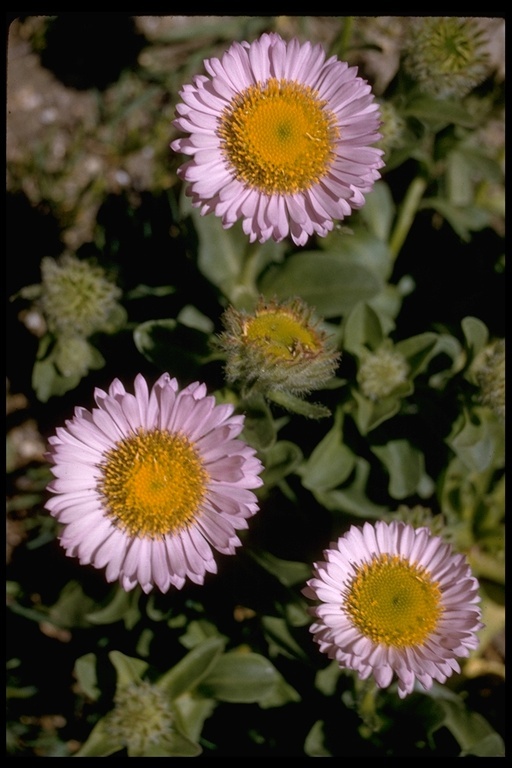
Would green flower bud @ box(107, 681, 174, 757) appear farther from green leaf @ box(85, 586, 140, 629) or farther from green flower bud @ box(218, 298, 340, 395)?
green flower bud @ box(218, 298, 340, 395)

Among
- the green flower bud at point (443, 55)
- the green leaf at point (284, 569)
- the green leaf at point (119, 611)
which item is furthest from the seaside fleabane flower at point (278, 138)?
the green leaf at point (119, 611)

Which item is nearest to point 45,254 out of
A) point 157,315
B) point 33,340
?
point 33,340

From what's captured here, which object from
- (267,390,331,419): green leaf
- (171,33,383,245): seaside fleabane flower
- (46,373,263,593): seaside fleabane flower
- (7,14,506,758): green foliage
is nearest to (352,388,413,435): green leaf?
(7,14,506,758): green foliage

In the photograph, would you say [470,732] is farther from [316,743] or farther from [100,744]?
[100,744]

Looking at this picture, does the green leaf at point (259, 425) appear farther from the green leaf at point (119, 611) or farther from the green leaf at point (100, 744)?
the green leaf at point (100, 744)

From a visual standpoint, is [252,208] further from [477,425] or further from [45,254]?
[45,254]

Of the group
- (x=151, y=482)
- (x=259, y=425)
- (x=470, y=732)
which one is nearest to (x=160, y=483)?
(x=151, y=482)
